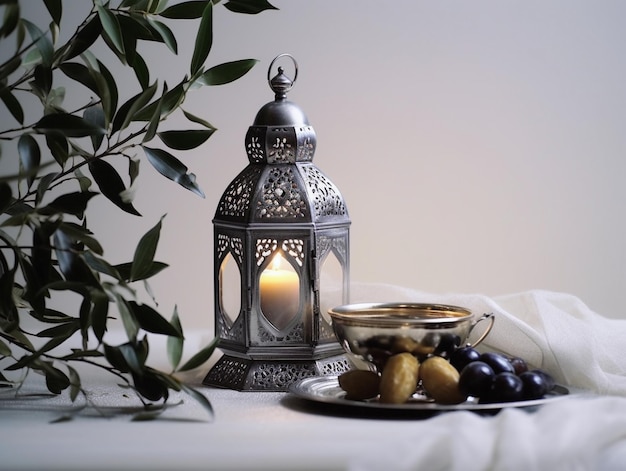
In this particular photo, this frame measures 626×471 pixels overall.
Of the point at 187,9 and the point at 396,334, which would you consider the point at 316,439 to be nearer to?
the point at 396,334

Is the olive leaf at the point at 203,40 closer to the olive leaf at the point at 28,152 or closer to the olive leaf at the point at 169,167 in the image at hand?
the olive leaf at the point at 169,167

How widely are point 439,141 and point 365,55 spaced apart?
0.21 meters

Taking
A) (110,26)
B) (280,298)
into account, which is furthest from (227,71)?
(280,298)

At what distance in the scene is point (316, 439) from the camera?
840 millimetres

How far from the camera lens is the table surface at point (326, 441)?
0.78m

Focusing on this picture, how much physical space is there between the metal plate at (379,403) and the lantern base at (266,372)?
0.03m

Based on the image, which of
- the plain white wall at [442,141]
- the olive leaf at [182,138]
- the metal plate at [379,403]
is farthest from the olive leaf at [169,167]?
the plain white wall at [442,141]

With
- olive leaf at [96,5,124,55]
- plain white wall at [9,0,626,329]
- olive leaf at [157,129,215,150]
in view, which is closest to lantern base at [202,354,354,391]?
olive leaf at [157,129,215,150]

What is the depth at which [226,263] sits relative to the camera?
1.15 m

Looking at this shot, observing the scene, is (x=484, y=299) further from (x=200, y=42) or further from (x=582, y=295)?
(x=582, y=295)

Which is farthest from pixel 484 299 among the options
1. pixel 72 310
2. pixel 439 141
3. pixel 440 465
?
pixel 72 310

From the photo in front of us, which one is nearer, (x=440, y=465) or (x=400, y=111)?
(x=440, y=465)

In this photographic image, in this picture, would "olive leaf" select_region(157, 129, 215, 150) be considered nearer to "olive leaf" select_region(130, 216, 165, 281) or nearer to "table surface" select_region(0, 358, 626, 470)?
"olive leaf" select_region(130, 216, 165, 281)

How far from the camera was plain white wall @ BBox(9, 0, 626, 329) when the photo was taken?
175 cm
